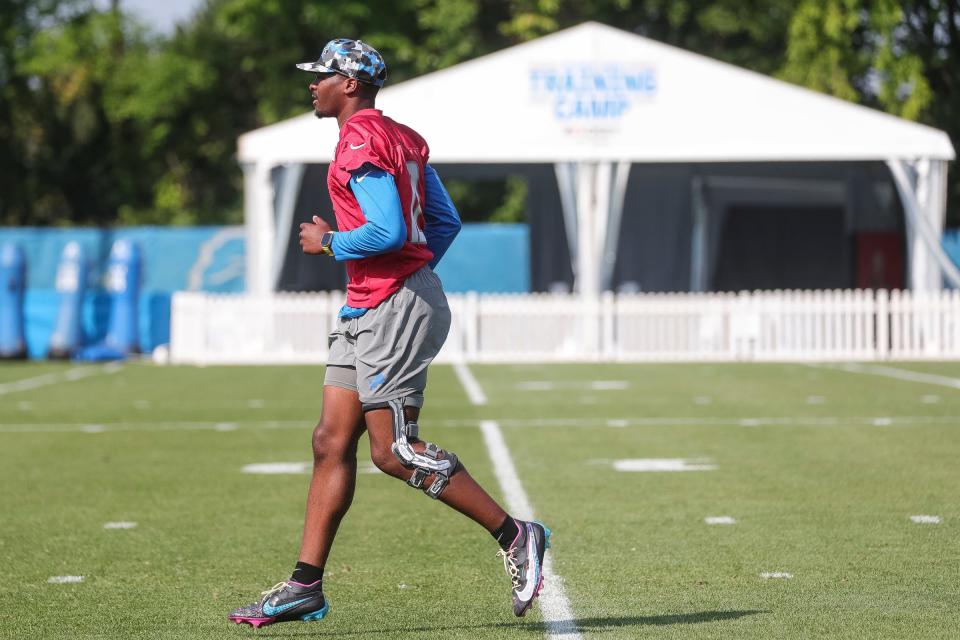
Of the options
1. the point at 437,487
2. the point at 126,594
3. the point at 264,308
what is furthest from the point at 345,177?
the point at 264,308

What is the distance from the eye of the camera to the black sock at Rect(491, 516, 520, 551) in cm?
541

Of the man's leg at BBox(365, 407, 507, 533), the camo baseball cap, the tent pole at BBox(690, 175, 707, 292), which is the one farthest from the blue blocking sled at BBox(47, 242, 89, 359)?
the man's leg at BBox(365, 407, 507, 533)

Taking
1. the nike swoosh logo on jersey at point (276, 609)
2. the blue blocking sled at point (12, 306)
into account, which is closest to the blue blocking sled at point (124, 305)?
the blue blocking sled at point (12, 306)

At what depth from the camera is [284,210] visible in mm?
24125

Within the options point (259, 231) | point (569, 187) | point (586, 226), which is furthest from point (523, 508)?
point (259, 231)

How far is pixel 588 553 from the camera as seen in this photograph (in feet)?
23.2

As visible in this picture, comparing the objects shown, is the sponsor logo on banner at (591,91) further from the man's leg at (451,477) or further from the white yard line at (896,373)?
the man's leg at (451,477)

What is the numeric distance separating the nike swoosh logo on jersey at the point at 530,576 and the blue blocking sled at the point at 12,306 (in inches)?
806

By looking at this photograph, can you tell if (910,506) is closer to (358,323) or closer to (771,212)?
(358,323)

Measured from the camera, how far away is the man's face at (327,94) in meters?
5.54

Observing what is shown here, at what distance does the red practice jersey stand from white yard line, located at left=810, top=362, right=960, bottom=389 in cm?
1262

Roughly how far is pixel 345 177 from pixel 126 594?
6.55ft

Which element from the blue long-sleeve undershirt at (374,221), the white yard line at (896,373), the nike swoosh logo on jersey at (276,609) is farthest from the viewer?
the white yard line at (896,373)

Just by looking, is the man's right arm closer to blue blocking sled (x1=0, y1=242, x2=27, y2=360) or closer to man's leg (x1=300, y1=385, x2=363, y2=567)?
man's leg (x1=300, y1=385, x2=363, y2=567)
